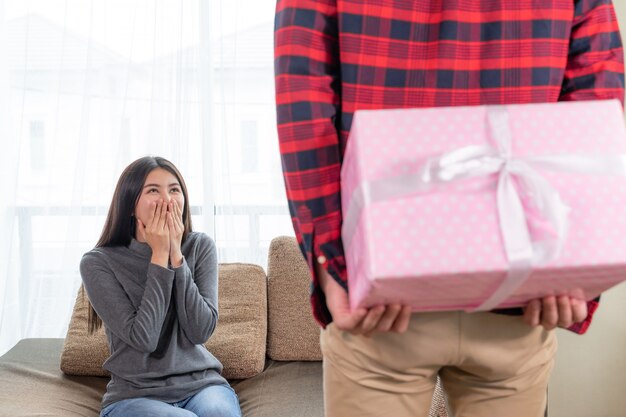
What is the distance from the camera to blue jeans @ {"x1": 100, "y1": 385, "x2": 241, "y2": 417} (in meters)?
1.93

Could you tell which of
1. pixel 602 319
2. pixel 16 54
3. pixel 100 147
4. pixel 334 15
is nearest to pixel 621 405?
pixel 602 319

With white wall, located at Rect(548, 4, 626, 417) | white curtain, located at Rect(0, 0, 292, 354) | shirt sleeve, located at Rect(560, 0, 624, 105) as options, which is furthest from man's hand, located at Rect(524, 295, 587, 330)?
white curtain, located at Rect(0, 0, 292, 354)

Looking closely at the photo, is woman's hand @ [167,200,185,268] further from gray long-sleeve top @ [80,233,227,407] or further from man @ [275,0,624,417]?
man @ [275,0,624,417]

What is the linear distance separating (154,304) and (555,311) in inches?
54.2

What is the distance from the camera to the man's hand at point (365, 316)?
0.83 meters

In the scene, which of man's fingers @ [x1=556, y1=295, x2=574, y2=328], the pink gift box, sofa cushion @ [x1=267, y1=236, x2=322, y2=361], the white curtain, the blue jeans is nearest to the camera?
the pink gift box

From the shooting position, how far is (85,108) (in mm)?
3334

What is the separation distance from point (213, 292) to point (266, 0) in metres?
1.62

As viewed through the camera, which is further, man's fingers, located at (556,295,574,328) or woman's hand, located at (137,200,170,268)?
woman's hand, located at (137,200,170,268)

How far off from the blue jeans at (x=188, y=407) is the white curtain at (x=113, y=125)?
124cm

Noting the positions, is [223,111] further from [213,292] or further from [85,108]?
[213,292]

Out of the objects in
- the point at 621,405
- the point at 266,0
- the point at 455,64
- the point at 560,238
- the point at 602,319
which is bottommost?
the point at 621,405

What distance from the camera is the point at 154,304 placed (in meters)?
2.00

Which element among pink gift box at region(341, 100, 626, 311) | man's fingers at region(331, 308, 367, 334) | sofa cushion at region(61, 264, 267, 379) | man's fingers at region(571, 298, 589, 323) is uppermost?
pink gift box at region(341, 100, 626, 311)
